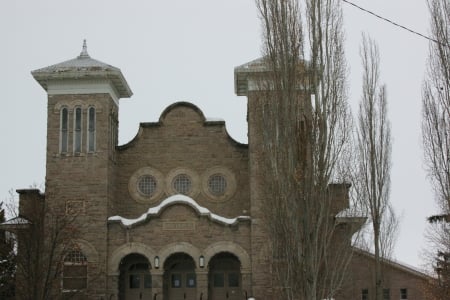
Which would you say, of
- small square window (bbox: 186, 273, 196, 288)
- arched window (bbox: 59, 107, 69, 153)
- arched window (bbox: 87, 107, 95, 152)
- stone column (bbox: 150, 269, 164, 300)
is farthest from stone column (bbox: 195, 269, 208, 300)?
arched window (bbox: 59, 107, 69, 153)

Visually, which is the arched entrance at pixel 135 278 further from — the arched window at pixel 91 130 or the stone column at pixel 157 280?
the arched window at pixel 91 130

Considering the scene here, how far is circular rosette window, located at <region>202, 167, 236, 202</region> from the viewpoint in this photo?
35.7 metres

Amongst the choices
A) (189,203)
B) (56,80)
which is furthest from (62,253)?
(56,80)

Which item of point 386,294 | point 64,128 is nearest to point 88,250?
point 64,128

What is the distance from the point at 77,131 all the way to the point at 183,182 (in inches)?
220

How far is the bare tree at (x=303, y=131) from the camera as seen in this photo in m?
19.6

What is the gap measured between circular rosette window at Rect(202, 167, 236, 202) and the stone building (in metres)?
0.05

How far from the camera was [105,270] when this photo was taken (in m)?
32.5

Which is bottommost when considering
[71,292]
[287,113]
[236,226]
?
[71,292]

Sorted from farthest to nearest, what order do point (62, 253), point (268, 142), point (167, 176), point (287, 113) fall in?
1. point (167, 176)
2. point (62, 253)
3. point (268, 142)
4. point (287, 113)

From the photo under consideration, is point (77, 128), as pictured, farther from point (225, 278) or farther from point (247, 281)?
point (247, 281)

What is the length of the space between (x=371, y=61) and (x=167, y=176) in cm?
1097

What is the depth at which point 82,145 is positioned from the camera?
3425 centimetres

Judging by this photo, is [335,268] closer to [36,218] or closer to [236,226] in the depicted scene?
[236,226]
